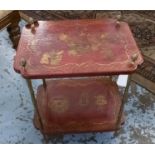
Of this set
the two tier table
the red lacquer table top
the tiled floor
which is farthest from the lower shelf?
the red lacquer table top

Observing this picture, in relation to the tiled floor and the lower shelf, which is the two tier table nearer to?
the lower shelf

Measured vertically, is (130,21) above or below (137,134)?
above

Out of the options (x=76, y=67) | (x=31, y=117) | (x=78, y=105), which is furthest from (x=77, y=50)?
(x=31, y=117)

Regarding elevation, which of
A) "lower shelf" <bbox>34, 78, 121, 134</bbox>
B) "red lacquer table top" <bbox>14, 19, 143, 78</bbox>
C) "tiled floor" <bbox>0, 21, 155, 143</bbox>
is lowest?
"tiled floor" <bbox>0, 21, 155, 143</bbox>

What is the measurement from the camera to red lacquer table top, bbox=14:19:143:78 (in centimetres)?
111

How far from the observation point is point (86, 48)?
1.24 m

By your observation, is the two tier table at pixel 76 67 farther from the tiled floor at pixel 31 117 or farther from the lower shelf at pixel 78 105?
the tiled floor at pixel 31 117

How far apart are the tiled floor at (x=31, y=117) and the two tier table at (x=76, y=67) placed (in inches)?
5.1

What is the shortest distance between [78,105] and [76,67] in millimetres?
420

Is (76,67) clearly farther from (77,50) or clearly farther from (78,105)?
(78,105)
